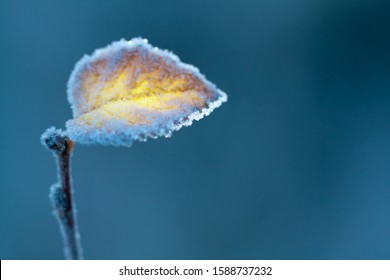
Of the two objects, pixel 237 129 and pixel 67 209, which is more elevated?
pixel 237 129

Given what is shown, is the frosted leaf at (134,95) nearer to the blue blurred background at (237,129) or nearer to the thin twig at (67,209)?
the thin twig at (67,209)

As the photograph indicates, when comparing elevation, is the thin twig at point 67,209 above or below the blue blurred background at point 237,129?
below

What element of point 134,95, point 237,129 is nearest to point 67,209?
point 134,95

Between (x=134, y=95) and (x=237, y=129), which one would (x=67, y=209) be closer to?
(x=134, y=95)

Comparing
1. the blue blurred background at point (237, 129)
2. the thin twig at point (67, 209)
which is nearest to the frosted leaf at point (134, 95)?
the thin twig at point (67, 209)

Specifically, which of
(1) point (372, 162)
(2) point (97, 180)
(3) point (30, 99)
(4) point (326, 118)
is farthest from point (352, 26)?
(3) point (30, 99)

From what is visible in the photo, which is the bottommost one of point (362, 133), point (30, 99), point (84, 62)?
point (84, 62)

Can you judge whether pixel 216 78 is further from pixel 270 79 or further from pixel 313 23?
pixel 313 23

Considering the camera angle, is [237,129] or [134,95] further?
[237,129]

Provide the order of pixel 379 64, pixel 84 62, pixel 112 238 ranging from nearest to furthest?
pixel 84 62
pixel 112 238
pixel 379 64
